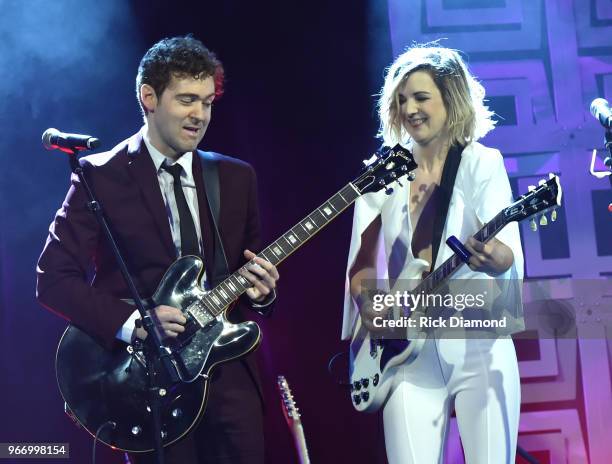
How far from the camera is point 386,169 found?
12.8 feet

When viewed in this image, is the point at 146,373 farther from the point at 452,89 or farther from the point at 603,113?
the point at 603,113

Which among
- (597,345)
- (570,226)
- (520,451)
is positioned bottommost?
(520,451)

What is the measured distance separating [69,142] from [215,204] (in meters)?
0.75

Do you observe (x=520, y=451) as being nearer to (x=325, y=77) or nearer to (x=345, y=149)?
(x=345, y=149)

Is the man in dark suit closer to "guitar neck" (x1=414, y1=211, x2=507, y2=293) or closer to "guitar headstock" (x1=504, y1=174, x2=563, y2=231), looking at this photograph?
"guitar neck" (x1=414, y1=211, x2=507, y2=293)

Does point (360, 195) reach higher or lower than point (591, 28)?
lower

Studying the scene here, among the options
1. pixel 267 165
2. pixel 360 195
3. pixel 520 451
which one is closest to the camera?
pixel 360 195

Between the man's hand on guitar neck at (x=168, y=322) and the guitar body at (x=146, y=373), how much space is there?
5cm

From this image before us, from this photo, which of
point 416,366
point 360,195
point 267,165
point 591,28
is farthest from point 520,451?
point 591,28

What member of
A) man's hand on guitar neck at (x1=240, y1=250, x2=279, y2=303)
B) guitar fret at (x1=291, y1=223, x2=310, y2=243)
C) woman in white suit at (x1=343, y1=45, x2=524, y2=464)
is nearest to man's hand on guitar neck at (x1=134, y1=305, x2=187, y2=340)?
man's hand on guitar neck at (x1=240, y1=250, x2=279, y2=303)

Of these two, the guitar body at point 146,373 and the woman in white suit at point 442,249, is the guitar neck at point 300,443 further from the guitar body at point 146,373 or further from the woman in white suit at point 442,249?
the guitar body at point 146,373

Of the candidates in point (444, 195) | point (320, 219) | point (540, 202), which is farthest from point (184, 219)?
point (540, 202)

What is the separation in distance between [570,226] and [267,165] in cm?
193

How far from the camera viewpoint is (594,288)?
5.32 m
